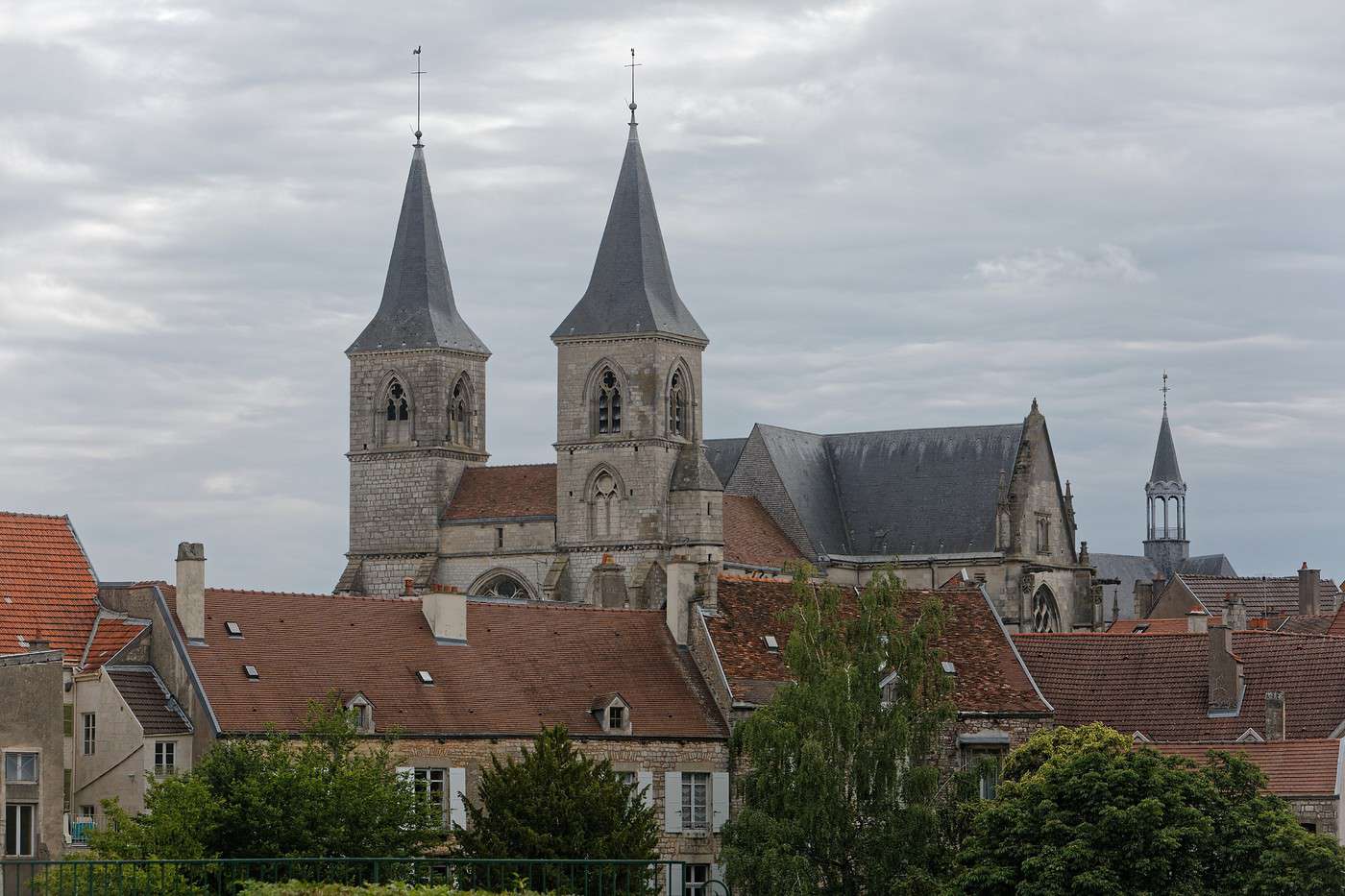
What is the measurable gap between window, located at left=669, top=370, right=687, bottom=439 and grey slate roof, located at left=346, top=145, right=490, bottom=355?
9542mm

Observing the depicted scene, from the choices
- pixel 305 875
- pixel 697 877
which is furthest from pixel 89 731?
pixel 305 875

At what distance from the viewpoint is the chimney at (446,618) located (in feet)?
178

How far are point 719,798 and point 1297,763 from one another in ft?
38.6

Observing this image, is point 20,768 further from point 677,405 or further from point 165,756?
point 677,405

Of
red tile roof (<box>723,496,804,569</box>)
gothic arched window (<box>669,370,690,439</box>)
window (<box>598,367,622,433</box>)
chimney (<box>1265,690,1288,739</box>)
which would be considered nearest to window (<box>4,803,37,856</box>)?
chimney (<box>1265,690,1288,739</box>)

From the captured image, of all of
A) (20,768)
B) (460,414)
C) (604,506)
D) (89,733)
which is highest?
(460,414)

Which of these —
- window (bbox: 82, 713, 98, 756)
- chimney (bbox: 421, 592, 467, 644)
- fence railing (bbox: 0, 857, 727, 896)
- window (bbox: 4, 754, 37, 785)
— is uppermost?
chimney (bbox: 421, 592, 467, 644)

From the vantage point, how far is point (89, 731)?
4816 cm

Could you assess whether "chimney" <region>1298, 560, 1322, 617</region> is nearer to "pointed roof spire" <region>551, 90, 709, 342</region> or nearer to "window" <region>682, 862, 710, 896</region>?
"pointed roof spire" <region>551, 90, 709, 342</region>

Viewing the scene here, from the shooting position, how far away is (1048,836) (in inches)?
1697

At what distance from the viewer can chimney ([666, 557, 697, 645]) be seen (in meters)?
57.4

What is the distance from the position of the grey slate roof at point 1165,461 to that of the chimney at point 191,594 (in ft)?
406

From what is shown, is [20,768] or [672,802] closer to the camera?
[20,768]

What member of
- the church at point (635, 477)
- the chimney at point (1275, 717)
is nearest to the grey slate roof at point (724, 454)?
the church at point (635, 477)
